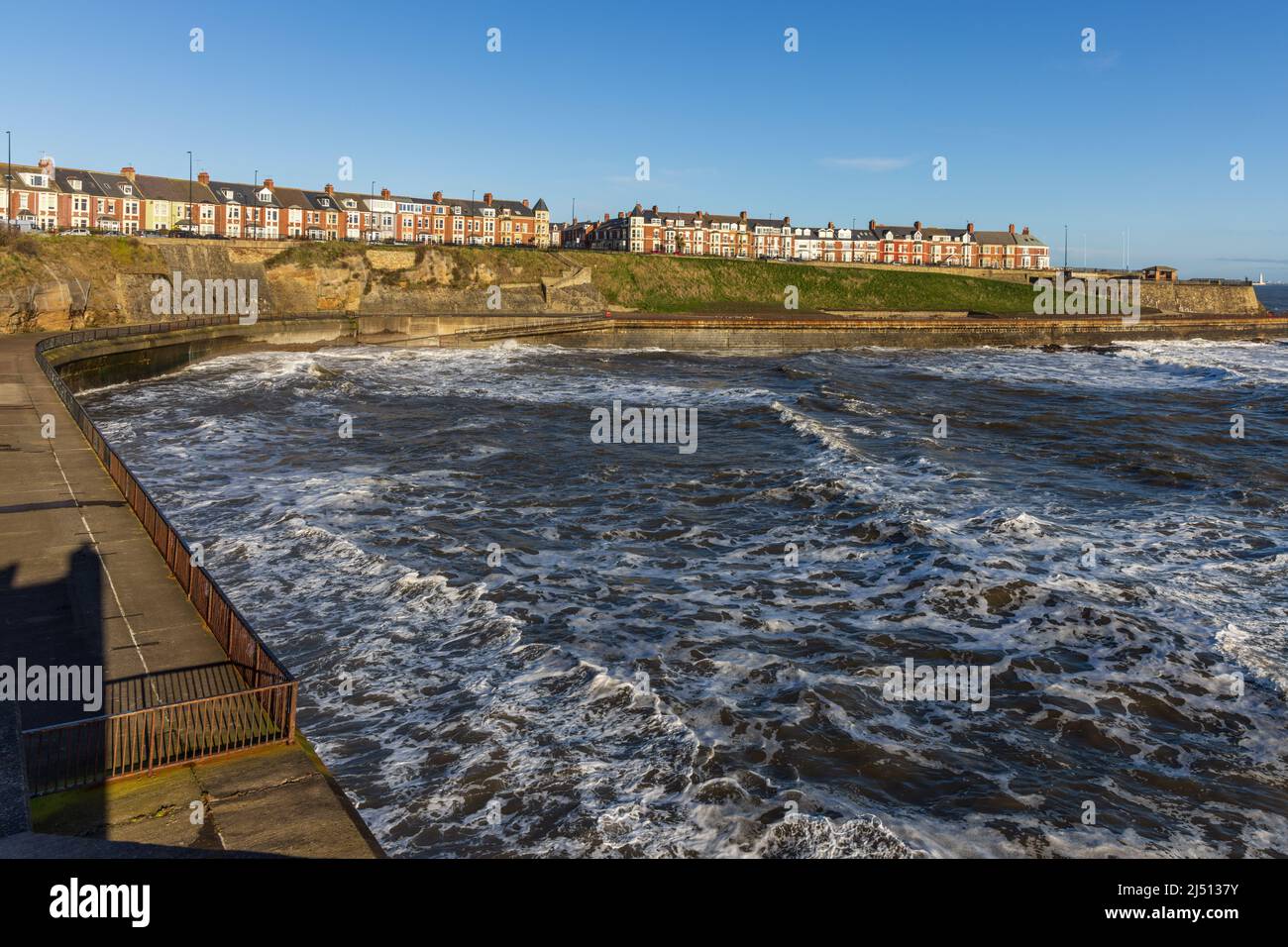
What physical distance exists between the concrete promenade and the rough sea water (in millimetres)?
1683

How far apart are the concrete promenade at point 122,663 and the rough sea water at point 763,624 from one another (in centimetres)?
168

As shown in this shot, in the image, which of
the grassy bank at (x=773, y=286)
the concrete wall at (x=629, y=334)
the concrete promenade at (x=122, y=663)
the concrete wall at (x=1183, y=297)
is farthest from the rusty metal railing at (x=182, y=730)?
the concrete wall at (x=1183, y=297)

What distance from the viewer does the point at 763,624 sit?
18172mm

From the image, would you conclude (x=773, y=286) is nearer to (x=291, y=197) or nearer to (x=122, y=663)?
(x=291, y=197)

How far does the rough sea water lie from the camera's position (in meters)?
11.9

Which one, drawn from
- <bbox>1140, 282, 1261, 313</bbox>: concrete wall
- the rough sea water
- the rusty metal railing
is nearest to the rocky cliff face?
<bbox>1140, 282, 1261, 313</bbox>: concrete wall

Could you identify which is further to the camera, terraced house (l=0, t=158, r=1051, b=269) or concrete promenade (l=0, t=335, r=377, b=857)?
terraced house (l=0, t=158, r=1051, b=269)

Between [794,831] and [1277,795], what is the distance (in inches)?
269

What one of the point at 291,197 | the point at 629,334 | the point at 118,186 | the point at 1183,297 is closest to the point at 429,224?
the point at 291,197

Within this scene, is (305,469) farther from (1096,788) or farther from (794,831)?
(1096,788)

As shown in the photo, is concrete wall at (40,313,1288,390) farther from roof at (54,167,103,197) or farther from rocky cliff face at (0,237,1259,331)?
roof at (54,167,103,197)

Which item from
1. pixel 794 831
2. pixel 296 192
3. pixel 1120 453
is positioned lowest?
pixel 794 831

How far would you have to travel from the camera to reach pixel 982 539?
23.0m
